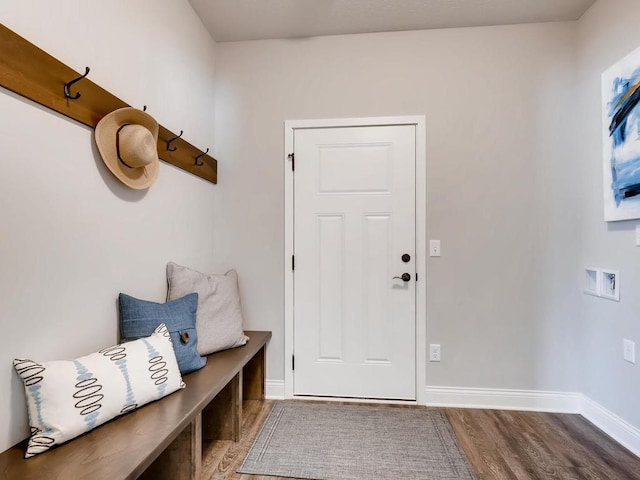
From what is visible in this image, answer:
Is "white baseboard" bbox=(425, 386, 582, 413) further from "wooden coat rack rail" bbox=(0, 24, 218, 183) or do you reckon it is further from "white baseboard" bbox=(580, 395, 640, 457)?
"wooden coat rack rail" bbox=(0, 24, 218, 183)

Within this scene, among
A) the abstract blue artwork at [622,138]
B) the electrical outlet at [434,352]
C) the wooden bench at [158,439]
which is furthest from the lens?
the electrical outlet at [434,352]

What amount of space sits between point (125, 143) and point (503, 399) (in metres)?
2.72

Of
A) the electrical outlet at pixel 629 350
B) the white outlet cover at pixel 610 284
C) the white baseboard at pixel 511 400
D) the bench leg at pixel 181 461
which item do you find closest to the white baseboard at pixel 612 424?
the white baseboard at pixel 511 400

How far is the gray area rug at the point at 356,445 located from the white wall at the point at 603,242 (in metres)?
1.00

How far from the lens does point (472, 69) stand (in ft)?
7.86

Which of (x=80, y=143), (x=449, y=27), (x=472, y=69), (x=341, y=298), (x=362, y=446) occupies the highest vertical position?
(x=449, y=27)

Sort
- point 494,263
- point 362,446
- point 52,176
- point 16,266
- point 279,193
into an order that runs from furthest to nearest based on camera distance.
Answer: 1. point 279,193
2. point 494,263
3. point 362,446
4. point 52,176
5. point 16,266

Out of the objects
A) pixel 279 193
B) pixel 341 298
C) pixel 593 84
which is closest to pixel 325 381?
pixel 341 298

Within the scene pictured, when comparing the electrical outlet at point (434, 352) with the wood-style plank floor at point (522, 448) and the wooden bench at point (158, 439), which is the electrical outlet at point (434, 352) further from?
the wooden bench at point (158, 439)

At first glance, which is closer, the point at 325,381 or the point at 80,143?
Result: the point at 80,143

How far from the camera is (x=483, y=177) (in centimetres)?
238

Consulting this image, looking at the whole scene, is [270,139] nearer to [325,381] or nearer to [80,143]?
[80,143]

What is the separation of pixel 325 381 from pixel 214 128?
6.73 feet

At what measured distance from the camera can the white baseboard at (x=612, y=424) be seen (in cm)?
185
